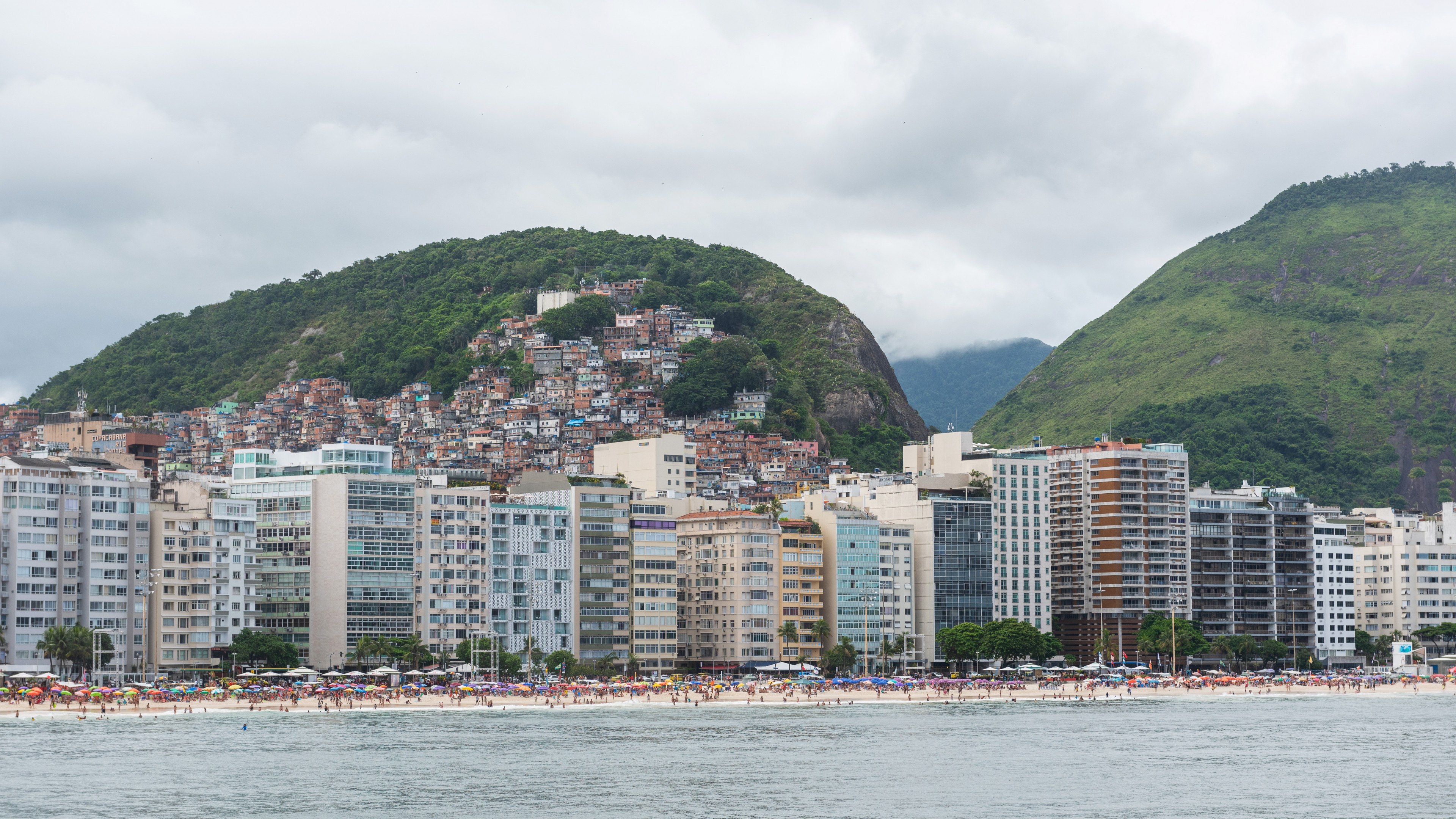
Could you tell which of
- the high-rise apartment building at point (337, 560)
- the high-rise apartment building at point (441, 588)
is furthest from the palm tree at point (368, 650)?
the high-rise apartment building at point (441, 588)

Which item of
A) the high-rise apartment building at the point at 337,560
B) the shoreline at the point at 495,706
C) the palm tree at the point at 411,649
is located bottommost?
the shoreline at the point at 495,706

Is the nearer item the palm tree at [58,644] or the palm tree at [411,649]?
the palm tree at [58,644]

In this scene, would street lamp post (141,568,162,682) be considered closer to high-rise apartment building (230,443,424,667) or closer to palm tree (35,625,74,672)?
high-rise apartment building (230,443,424,667)

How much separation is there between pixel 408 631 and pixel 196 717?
36.8 m

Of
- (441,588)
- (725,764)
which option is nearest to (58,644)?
(441,588)

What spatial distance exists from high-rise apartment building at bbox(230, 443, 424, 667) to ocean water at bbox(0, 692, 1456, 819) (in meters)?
18.8

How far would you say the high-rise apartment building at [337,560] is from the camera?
189750 millimetres

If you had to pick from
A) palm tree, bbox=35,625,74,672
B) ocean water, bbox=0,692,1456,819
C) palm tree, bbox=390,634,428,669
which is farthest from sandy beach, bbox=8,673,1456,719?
palm tree, bbox=35,625,74,672

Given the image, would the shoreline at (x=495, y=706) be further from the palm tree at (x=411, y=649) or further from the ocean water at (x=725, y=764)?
the palm tree at (x=411, y=649)

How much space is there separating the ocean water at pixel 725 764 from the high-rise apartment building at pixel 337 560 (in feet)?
61.6

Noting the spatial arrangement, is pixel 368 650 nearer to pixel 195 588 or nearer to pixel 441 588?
pixel 441 588

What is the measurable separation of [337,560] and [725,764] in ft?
259

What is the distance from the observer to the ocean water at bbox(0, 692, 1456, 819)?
101 metres

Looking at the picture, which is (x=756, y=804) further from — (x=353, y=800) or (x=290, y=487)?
(x=290, y=487)
